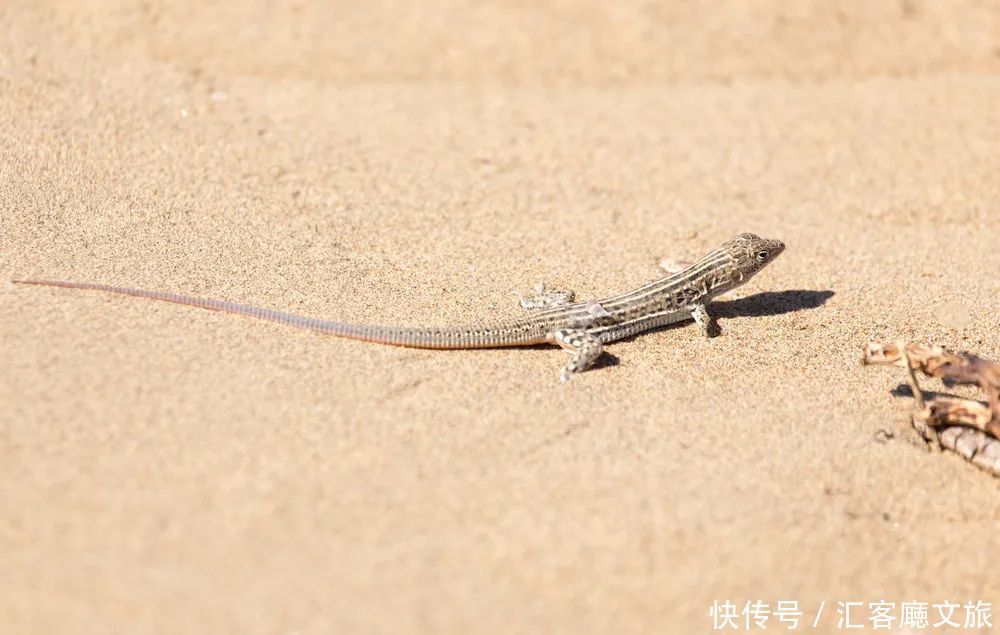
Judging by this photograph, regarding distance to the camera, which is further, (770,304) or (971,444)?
(770,304)

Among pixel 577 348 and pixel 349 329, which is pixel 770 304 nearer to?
pixel 577 348

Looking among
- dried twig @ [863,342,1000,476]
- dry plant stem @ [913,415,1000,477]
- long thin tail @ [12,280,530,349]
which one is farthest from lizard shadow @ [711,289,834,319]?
long thin tail @ [12,280,530,349]

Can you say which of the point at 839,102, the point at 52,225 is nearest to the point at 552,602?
the point at 52,225

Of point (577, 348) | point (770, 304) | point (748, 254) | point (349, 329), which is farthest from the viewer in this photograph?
point (770, 304)

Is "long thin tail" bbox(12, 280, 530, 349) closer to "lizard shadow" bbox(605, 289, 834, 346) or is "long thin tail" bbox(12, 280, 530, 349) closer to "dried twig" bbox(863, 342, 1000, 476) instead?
"lizard shadow" bbox(605, 289, 834, 346)

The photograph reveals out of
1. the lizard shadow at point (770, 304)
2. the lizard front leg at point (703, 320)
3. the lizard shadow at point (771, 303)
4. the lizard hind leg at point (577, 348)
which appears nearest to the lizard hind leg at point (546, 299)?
the lizard hind leg at point (577, 348)

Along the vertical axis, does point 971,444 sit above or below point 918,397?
below

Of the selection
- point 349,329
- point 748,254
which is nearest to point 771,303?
point 748,254
